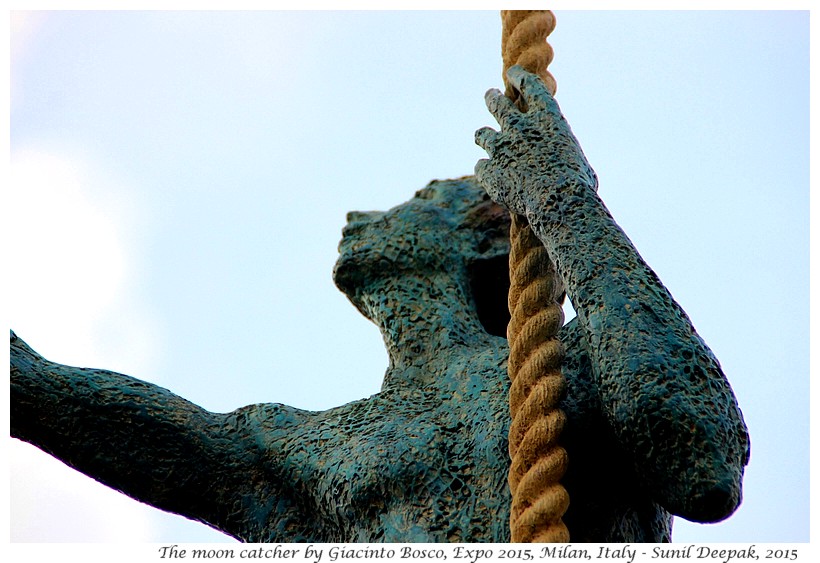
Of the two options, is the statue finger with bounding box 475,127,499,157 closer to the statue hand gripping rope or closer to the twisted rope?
the statue hand gripping rope

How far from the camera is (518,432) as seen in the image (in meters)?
3.52

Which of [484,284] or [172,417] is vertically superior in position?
[484,284]

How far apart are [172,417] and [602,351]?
1.29 meters

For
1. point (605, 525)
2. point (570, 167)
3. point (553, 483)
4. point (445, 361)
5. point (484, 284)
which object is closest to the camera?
point (553, 483)

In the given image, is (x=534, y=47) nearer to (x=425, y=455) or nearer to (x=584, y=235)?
(x=584, y=235)

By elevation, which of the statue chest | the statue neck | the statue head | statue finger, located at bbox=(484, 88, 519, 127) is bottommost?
the statue chest

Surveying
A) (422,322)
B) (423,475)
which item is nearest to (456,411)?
(423,475)

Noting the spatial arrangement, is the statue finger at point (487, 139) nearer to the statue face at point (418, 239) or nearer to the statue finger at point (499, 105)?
the statue finger at point (499, 105)

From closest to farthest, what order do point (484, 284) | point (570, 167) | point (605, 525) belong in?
point (605, 525)
point (570, 167)
point (484, 284)

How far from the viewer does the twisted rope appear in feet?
11.1

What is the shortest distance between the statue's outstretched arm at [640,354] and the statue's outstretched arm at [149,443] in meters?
1.02

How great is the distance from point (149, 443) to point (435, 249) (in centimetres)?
105

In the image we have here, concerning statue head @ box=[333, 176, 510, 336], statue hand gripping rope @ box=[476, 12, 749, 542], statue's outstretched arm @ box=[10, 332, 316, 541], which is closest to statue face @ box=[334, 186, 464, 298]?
statue head @ box=[333, 176, 510, 336]

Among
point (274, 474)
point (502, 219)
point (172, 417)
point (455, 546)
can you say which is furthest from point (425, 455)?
point (502, 219)
